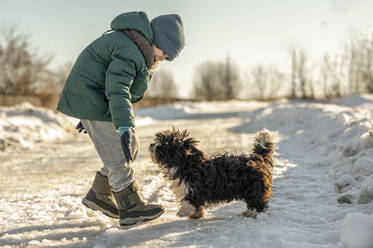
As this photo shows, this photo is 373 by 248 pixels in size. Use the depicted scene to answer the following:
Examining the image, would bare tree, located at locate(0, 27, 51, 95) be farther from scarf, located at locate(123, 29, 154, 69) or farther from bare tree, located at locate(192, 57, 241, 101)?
bare tree, located at locate(192, 57, 241, 101)

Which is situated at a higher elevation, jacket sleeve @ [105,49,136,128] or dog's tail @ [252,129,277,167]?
jacket sleeve @ [105,49,136,128]

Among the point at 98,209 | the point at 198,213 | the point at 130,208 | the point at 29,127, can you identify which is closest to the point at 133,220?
the point at 130,208

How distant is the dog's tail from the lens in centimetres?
384

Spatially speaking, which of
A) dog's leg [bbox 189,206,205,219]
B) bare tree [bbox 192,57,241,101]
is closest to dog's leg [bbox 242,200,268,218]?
dog's leg [bbox 189,206,205,219]

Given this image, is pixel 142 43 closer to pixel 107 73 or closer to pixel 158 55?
pixel 158 55

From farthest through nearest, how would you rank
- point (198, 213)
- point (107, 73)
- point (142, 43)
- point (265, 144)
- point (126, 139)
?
point (265, 144) < point (198, 213) < point (142, 43) < point (107, 73) < point (126, 139)

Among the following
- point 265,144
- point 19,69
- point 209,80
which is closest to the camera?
point 265,144

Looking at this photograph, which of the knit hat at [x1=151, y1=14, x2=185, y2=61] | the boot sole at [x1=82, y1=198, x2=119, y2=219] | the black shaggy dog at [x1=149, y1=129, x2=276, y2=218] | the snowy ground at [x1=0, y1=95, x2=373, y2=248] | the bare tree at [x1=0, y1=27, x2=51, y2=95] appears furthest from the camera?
the bare tree at [x1=0, y1=27, x2=51, y2=95]

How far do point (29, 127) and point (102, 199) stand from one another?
332 inches

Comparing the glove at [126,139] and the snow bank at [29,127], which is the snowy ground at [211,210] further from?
the snow bank at [29,127]

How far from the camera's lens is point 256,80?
284ft

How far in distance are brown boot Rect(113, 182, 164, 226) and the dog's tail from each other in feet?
4.22

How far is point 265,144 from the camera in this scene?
3.89m

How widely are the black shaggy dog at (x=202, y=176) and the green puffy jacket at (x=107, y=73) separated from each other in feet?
1.83
